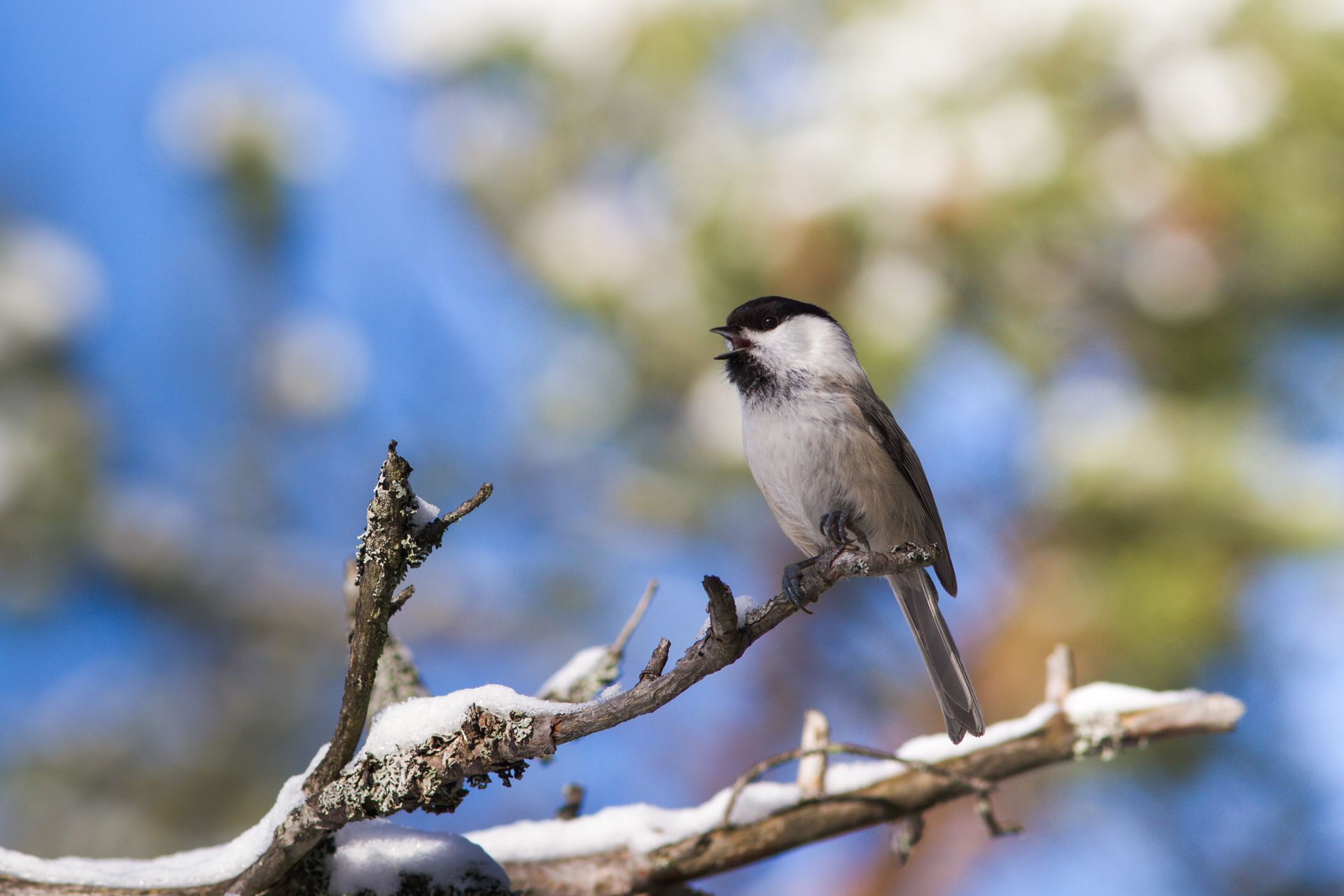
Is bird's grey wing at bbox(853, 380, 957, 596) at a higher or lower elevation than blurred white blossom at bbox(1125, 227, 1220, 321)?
lower

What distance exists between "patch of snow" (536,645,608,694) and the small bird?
43 cm

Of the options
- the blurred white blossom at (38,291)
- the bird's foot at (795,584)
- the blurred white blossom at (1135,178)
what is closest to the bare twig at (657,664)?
the bird's foot at (795,584)

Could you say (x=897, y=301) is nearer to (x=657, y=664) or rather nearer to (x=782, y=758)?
(x=782, y=758)

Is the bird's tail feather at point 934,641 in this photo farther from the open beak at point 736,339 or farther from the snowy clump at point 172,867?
the snowy clump at point 172,867

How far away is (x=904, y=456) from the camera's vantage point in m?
1.93

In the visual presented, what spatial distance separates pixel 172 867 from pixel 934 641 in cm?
141

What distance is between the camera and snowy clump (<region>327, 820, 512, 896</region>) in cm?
129

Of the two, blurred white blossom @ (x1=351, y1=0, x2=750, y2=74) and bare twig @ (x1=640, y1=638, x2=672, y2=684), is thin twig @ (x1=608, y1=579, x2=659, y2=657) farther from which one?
blurred white blossom @ (x1=351, y1=0, x2=750, y2=74)

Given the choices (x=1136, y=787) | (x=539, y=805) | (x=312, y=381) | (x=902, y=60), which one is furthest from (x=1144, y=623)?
(x=312, y=381)

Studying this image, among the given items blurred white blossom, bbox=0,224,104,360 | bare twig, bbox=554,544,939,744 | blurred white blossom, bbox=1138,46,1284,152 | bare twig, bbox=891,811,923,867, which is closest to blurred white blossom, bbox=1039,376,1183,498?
blurred white blossom, bbox=1138,46,1284,152

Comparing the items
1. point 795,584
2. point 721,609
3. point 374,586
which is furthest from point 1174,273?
point 374,586

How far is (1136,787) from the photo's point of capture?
3.56 meters

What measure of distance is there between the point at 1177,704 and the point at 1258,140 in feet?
7.30

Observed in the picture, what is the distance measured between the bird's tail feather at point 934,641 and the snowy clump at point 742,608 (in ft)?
2.49
